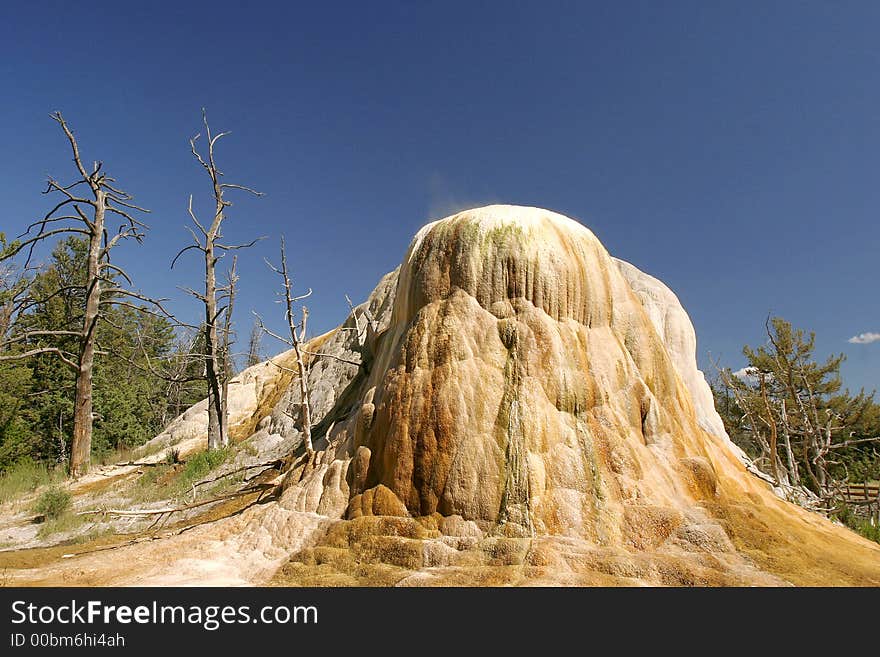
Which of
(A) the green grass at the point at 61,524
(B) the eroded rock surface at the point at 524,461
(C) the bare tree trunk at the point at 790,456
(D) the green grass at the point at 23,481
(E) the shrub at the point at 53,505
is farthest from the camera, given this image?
(C) the bare tree trunk at the point at 790,456

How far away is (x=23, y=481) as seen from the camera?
1341 centimetres

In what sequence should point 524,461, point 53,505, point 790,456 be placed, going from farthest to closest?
point 790,456 < point 53,505 < point 524,461

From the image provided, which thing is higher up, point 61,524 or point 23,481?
point 23,481

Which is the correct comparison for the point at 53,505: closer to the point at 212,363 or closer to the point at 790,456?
the point at 212,363

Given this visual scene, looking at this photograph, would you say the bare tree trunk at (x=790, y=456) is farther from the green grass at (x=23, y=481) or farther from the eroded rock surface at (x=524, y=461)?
the green grass at (x=23, y=481)

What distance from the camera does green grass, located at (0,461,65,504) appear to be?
12.5 metres

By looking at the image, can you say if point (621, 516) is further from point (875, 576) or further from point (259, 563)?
point (259, 563)

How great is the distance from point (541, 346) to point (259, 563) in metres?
5.10

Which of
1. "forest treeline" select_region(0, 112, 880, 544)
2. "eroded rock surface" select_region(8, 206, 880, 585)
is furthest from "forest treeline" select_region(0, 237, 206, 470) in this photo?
"eroded rock surface" select_region(8, 206, 880, 585)

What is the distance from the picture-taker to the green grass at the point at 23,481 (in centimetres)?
1247

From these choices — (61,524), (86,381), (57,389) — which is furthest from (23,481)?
(57,389)

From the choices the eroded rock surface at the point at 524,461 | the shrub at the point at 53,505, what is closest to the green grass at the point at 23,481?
the shrub at the point at 53,505
